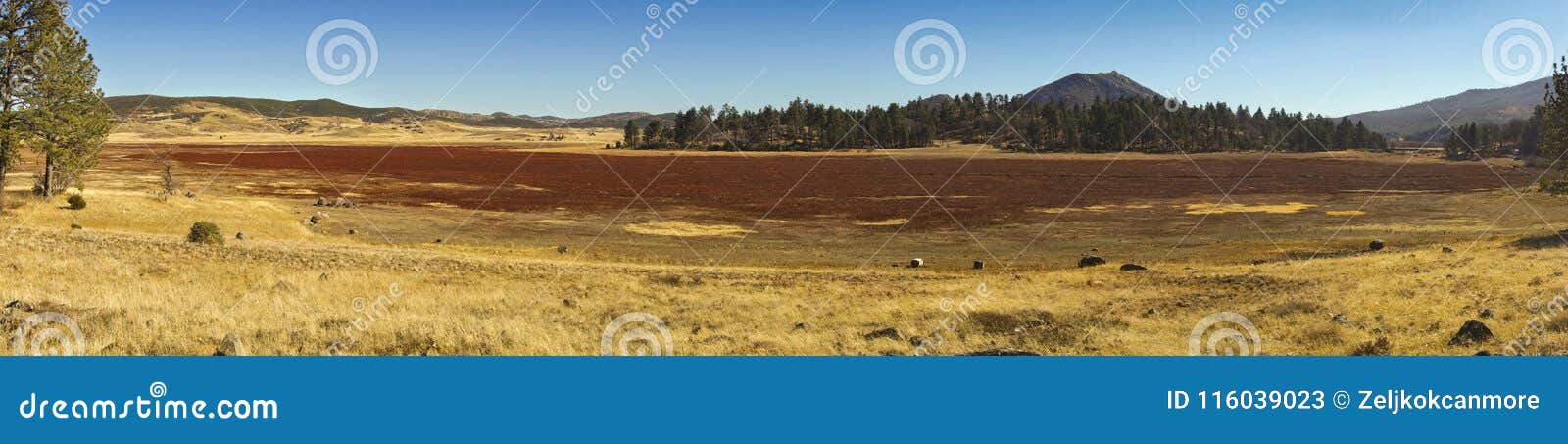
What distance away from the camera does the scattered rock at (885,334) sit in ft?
51.4

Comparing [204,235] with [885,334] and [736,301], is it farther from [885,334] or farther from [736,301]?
[885,334]

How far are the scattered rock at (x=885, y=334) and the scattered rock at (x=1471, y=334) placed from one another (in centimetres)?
935

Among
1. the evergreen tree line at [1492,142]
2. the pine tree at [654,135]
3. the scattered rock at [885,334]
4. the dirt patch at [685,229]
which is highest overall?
the pine tree at [654,135]

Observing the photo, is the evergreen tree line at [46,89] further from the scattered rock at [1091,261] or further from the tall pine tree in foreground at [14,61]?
the scattered rock at [1091,261]

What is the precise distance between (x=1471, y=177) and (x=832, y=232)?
7159cm

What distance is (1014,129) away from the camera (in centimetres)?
15650

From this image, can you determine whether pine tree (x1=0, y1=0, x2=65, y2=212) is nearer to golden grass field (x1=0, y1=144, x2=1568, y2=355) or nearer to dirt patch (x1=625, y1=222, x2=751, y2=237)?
golden grass field (x1=0, y1=144, x2=1568, y2=355)

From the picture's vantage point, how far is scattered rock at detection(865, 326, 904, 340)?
15.7 m

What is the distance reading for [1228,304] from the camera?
19141mm

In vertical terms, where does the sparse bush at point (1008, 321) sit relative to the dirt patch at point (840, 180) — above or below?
below

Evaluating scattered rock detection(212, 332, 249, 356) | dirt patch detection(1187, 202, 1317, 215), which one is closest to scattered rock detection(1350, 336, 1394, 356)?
scattered rock detection(212, 332, 249, 356)

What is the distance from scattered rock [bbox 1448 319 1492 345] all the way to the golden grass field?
17 centimetres

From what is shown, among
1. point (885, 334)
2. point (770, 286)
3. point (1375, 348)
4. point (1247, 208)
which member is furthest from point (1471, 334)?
point (1247, 208)

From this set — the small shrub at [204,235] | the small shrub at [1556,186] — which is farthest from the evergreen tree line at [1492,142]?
the small shrub at [204,235]
